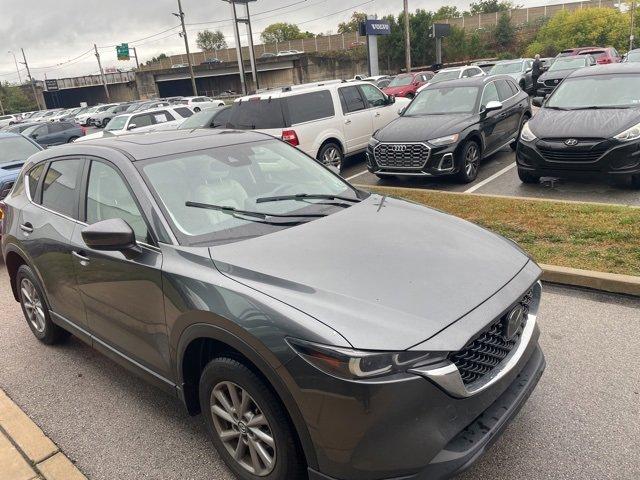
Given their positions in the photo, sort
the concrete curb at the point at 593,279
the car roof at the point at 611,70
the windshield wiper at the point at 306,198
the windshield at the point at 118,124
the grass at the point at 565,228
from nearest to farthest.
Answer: the windshield wiper at the point at 306,198 → the concrete curb at the point at 593,279 → the grass at the point at 565,228 → the car roof at the point at 611,70 → the windshield at the point at 118,124

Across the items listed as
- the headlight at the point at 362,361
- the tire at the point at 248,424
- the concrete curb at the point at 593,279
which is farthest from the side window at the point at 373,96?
the headlight at the point at 362,361

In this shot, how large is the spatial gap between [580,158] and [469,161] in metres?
2.00

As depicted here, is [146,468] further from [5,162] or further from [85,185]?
[5,162]

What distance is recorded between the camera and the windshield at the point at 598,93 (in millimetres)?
8102

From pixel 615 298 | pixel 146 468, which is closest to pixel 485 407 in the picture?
pixel 146 468

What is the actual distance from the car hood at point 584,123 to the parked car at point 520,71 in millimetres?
13350

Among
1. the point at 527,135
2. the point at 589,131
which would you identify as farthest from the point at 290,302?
the point at 527,135

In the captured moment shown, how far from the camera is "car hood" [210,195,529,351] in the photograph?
220 centimetres

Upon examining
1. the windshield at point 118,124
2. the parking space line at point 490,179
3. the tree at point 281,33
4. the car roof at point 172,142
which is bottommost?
the parking space line at point 490,179

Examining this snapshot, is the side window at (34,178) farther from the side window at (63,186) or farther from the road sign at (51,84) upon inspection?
the road sign at (51,84)

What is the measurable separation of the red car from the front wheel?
14363mm

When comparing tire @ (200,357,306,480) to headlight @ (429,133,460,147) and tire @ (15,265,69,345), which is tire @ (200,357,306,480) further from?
headlight @ (429,133,460,147)

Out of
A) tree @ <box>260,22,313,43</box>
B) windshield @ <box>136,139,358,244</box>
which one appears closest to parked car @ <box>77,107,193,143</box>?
windshield @ <box>136,139,358,244</box>

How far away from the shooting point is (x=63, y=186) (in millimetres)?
3922
